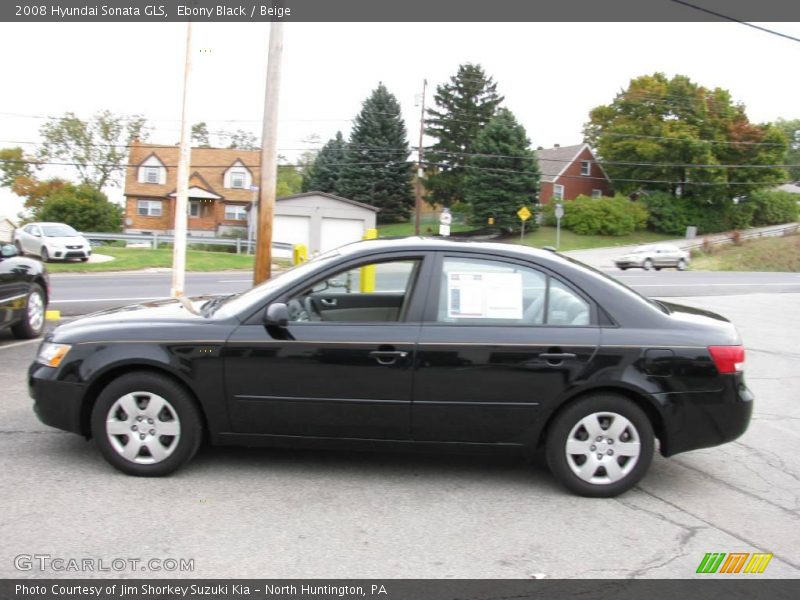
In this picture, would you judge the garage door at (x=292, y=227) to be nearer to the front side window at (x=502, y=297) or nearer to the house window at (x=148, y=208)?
the house window at (x=148, y=208)

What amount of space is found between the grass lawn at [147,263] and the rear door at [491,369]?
21380 millimetres

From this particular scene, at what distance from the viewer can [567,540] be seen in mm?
3807

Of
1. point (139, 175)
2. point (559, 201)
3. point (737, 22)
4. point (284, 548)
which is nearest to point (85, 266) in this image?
point (737, 22)

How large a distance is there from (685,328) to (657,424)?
64 cm

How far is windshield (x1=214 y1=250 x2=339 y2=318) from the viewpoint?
177 inches

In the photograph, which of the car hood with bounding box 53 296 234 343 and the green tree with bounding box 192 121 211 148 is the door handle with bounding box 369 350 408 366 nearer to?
the car hood with bounding box 53 296 234 343

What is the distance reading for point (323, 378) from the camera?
4.32m

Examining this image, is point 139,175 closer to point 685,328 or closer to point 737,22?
point 737,22

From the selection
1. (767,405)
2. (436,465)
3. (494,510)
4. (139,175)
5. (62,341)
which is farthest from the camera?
(139,175)

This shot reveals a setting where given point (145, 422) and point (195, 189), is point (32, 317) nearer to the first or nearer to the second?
point (145, 422)

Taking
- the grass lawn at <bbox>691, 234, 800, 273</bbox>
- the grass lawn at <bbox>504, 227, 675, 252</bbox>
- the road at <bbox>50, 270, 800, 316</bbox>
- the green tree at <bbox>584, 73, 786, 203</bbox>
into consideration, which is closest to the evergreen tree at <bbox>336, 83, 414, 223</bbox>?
the grass lawn at <bbox>504, 227, 675, 252</bbox>

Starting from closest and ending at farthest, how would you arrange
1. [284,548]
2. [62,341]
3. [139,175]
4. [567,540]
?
[284,548] < [567,540] < [62,341] < [139,175]

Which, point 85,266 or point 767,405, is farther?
point 85,266

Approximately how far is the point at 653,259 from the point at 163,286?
25.4 m
